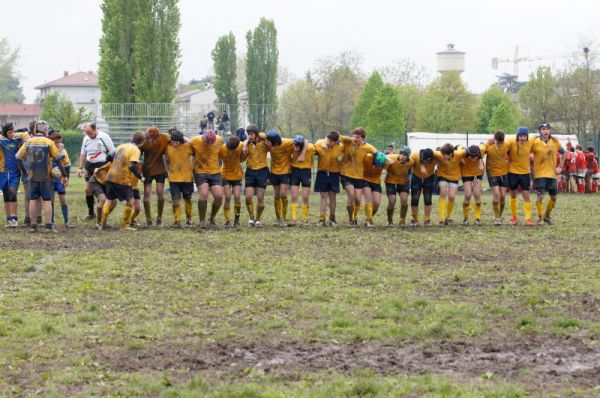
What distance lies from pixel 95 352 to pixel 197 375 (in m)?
1.32

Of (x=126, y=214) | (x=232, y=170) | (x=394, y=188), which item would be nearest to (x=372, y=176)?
(x=394, y=188)

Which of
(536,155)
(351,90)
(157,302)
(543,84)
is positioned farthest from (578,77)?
(157,302)

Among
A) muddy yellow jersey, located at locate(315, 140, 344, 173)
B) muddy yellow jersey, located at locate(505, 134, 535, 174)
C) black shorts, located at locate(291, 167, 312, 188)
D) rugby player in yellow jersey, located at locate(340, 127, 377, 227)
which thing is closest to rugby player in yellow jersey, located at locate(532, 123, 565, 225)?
muddy yellow jersey, located at locate(505, 134, 535, 174)

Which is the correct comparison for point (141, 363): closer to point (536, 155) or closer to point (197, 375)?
Answer: point (197, 375)

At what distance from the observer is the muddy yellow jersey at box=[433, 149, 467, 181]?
20703mm

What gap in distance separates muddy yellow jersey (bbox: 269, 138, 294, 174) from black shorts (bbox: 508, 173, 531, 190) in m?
4.72

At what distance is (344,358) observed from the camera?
8.83 m

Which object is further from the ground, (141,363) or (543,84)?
(543,84)

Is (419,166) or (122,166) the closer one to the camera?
(122,166)

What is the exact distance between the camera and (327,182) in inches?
817

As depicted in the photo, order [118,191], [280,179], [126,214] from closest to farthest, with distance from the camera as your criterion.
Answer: [118,191] < [126,214] < [280,179]

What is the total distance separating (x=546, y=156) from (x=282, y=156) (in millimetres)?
5577

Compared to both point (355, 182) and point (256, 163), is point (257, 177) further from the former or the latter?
point (355, 182)

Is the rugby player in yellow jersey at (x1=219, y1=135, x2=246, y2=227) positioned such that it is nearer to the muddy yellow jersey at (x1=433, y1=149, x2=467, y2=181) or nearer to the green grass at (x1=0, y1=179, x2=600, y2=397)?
the green grass at (x1=0, y1=179, x2=600, y2=397)
